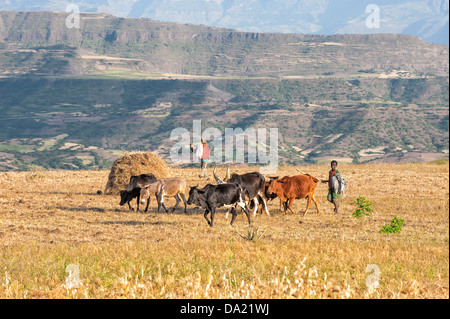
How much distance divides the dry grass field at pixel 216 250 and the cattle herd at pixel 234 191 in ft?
1.98

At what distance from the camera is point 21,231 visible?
1522 centimetres

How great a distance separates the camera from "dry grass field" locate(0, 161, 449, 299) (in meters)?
7.60

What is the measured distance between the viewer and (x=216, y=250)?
11609 millimetres

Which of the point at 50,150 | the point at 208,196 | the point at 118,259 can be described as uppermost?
the point at 50,150

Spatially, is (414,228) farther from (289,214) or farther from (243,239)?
(243,239)

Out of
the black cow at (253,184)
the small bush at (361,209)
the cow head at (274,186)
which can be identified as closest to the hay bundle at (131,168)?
the black cow at (253,184)

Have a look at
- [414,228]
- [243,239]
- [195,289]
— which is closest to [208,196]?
Answer: [243,239]

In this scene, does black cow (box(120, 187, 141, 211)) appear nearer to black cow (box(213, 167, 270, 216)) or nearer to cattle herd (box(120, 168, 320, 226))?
cattle herd (box(120, 168, 320, 226))

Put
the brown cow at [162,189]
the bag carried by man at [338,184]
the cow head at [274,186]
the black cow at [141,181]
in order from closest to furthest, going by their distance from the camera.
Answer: the cow head at [274,186], the bag carried by man at [338,184], the brown cow at [162,189], the black cow at [141,181]

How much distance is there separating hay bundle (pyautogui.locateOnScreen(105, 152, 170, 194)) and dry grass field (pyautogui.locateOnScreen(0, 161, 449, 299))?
93cm

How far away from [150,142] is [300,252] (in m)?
191

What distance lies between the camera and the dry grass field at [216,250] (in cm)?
760

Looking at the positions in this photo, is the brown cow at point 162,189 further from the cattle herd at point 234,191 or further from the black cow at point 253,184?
the black cow at point 253,184

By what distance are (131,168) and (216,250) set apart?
45.4 feet
